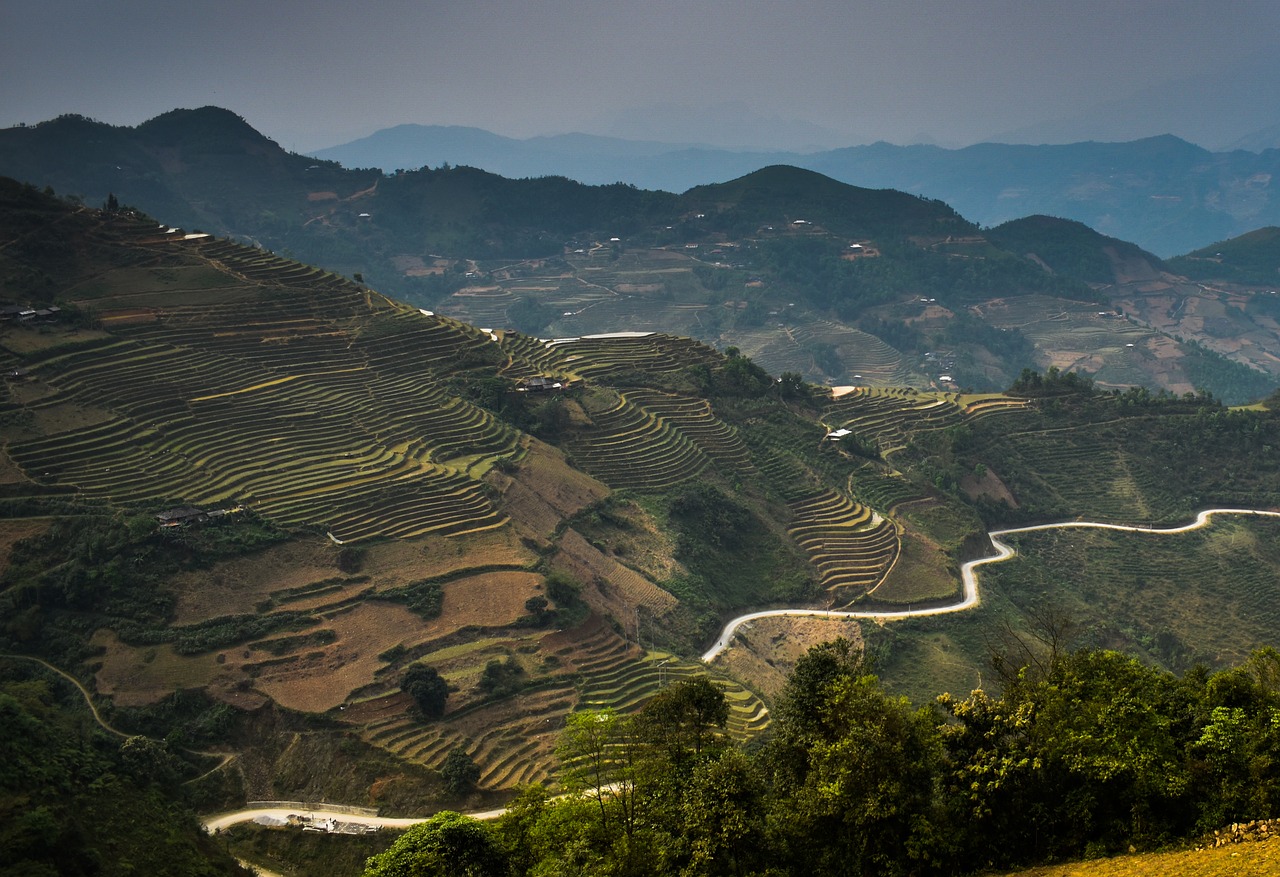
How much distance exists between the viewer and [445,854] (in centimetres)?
1808

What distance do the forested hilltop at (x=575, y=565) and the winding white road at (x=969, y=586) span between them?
0.54m

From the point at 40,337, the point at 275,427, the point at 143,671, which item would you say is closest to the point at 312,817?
the point at 143,671

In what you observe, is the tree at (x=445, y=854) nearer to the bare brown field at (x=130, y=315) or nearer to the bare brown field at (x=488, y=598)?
the bare brown field at (x=488, y=598)

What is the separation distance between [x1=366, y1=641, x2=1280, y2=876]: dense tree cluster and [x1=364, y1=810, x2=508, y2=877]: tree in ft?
0.12

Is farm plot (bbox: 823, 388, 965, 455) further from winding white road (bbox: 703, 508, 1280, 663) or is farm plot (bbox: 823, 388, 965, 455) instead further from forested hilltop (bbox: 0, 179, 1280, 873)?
winding white road (bbox: 703, 508, 1280, 663)

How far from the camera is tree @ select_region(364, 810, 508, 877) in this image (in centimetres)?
1780

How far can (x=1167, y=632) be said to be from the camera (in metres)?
48.7

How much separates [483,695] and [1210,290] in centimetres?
16069

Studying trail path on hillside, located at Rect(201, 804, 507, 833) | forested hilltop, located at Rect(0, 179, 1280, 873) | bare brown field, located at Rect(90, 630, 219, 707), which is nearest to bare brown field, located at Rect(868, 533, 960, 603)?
forested hilltop, located at Rect(0, 179, 1280, 873)

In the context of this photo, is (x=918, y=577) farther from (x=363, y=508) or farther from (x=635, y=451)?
(x=363, y=508)

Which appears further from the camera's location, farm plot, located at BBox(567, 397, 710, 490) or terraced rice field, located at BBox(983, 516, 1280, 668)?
farm plot, located at BBox(567, 397, 710, 490)

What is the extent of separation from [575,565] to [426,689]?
11954 millimetres

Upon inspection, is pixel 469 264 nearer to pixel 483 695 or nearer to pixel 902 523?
pixel 902 523

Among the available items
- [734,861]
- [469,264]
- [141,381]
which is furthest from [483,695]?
[469,264]
